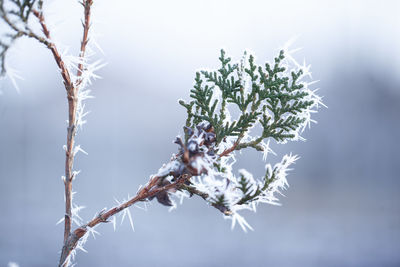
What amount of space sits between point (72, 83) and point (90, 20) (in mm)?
121

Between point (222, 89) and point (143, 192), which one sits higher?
point (222, 89)

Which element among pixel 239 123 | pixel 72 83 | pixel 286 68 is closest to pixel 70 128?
pixel 72 83

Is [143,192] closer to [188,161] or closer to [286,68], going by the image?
[188,161]

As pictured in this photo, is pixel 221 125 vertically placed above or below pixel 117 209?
above

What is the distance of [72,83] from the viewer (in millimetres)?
708

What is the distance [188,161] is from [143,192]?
0.44 feet

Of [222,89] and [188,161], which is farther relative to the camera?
[222,89]

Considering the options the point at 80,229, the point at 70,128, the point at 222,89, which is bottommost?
the point at 80,229

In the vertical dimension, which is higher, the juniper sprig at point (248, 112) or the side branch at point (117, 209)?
the juniper sprig at point (248, 112)

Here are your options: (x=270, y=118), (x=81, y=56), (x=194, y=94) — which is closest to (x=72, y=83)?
(x=81, y=56)

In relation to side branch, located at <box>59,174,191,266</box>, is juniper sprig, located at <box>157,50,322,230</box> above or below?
above

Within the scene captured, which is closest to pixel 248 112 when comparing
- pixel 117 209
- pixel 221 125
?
pixel 221 125

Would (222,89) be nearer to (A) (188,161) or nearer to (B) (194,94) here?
(B) (194,94)

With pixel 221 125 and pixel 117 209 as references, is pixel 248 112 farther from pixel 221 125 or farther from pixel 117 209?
pixel 117 209
